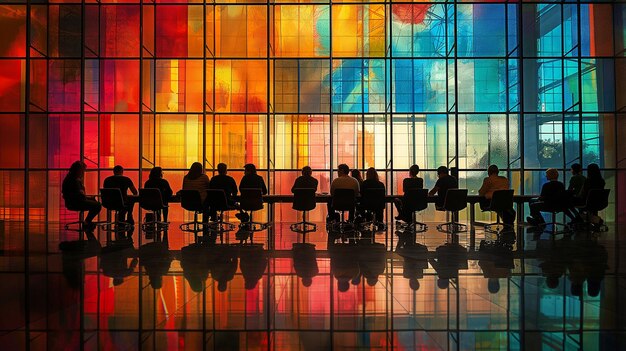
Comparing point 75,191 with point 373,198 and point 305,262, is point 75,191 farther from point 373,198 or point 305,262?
point 305,262

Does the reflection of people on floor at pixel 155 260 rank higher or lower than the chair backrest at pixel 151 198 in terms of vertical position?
lower

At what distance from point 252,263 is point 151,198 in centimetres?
477

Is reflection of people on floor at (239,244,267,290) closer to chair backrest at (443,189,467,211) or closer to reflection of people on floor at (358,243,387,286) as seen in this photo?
reflection of people on floor at (358,243,387,286)

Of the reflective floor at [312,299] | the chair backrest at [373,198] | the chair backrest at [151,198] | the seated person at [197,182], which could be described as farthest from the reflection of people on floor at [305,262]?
the chair backrest at [151,198]

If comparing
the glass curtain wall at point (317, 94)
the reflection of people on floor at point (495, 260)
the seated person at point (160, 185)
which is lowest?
the reflection of people on floor at point (495, 260)

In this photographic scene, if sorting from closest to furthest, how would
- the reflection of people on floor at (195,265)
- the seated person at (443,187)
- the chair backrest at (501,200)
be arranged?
the reflection of people on floor at (195,265)
the chair backrest at (501,200)
the seated person at (443,187)

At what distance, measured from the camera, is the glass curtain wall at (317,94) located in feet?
44.5

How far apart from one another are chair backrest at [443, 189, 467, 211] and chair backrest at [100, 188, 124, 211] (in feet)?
18.3

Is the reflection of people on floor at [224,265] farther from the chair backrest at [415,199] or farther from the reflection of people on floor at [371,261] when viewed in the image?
the chair backrest at [415,199]

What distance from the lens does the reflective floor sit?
280cm

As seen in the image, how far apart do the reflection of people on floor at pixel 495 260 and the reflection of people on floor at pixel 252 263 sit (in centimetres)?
181

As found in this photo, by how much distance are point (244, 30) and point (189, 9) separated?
144 centimetres

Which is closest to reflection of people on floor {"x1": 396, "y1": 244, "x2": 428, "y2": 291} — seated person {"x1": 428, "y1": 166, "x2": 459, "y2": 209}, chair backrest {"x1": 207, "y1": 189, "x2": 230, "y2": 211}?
seated person {"x1": 428, "y1": 166, "x2": 459, "y2": 209}

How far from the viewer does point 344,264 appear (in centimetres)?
548
